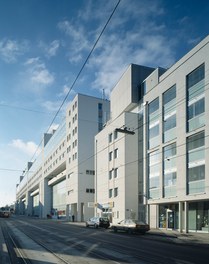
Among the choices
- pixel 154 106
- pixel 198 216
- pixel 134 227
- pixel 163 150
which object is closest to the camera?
pixel 134 227

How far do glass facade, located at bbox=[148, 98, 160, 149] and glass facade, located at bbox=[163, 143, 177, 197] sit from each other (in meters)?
2.71

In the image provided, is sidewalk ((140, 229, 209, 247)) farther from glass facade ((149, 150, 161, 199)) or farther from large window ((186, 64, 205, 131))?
glass facade ((149, 150, 161, 199))

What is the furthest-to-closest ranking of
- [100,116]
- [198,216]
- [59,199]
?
[59,199]
[100,116]
[198,216]

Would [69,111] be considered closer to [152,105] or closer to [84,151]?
[84,151]

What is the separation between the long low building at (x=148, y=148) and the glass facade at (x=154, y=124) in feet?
0.38

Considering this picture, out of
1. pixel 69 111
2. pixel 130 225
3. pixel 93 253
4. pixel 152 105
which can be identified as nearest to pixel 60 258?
pixel 93 253

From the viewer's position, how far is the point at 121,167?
50.9 meters

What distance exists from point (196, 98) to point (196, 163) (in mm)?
6068

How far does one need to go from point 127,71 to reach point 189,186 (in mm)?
21953

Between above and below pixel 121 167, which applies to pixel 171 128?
above

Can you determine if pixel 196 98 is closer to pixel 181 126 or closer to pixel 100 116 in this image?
pixel 181 126

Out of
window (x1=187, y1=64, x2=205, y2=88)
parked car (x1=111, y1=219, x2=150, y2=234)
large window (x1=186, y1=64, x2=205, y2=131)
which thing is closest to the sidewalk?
parked car (x1=111, y1=219, x2=150, y2=234)

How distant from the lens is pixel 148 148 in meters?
45.3

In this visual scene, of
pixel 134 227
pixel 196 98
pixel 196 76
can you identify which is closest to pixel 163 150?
pixel 196 98
